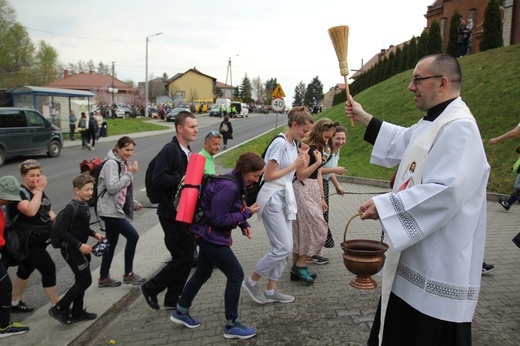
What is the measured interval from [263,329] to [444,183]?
250 centimetres

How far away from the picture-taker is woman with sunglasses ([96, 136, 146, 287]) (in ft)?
16.1

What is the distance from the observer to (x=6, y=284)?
3857 millimetres

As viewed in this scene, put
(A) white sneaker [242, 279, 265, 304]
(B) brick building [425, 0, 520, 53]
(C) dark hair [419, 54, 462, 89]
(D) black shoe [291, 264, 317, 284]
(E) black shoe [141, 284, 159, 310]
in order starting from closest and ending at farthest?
(C) dark hair [419, 54, 462, 89]
(E) black shoe [141, 284, 159, 310]
(A) white sneaker [242, 279, 265, 304]
(D) black shoe [291, 264, 317, 284]
(B) brick building [425, 0, 520, 53]

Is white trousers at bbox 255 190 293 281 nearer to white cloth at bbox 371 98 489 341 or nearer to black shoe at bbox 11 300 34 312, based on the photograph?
white cloth at bbox 371 98 489 341

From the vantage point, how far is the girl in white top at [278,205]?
14.9ft

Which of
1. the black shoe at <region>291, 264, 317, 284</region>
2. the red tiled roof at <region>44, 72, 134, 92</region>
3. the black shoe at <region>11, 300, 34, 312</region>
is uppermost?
the red tiled roof at <region>44, 72, 134, 92</region>

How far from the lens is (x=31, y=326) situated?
416 cm

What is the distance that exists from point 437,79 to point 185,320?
306cm

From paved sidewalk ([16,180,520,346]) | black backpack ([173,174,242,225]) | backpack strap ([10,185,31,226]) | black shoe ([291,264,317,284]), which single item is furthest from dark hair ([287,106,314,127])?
backpack strap ([10,185,31,226])

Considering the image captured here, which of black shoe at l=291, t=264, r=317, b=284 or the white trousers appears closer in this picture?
the white trousers

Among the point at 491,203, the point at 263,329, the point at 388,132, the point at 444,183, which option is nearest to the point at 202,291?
the point at 263,329

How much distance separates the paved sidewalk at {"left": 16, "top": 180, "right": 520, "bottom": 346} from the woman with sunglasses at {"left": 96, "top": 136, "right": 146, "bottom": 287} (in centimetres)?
20

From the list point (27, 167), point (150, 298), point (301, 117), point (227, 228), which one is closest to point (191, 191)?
point (227, 228)

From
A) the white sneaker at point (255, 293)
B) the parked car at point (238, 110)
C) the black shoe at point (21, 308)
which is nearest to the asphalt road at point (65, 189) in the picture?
the black shoe at point (21, 308)
